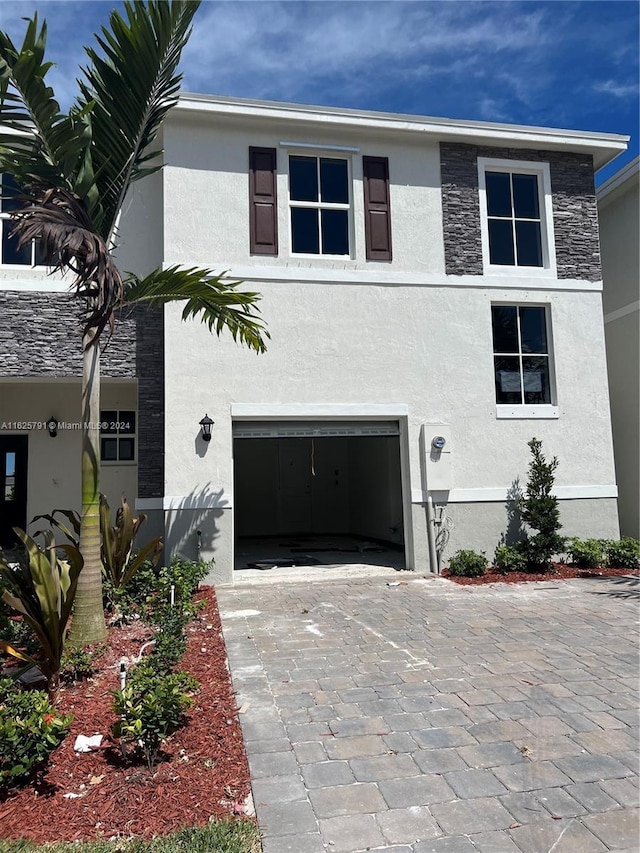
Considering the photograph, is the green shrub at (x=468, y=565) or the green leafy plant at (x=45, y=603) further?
the green shrub at (x=468, y=565)

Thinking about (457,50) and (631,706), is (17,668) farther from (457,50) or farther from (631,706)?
(457,50)

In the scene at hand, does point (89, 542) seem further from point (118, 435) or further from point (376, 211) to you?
point (376, 211)

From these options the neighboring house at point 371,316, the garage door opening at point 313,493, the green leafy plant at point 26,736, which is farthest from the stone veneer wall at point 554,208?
the green leafy plant at point 26,736

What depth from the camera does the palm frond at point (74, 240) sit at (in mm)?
5219

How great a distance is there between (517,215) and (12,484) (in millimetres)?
11331

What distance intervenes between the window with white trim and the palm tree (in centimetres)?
616

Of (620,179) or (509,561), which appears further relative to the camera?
(620,179)

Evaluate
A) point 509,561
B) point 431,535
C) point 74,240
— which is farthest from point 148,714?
point 509,561

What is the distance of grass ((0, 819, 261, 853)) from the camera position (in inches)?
113

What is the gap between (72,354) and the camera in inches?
402

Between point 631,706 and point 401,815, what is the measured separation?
243 cm

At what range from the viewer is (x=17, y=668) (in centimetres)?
552

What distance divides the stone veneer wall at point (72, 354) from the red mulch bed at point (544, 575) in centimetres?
529

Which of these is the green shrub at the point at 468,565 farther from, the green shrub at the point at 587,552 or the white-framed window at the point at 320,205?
the white-framed window at the point at 320,205
